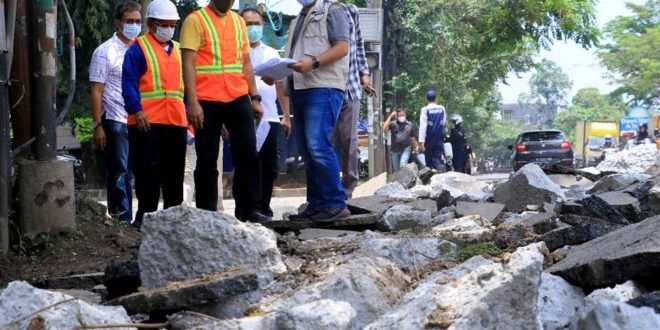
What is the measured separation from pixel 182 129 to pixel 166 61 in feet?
1.74

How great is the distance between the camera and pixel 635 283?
392cm

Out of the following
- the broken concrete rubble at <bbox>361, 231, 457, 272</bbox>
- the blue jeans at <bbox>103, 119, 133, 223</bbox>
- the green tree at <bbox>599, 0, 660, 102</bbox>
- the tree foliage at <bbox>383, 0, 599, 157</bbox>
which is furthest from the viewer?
the green tree at <bbox>599, 0, 660, 102</bbox>

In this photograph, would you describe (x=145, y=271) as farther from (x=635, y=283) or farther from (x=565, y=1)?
(x=565, y=1)

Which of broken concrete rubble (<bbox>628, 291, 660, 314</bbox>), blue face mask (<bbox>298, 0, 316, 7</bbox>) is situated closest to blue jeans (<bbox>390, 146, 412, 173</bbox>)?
blue face mask (<bbox>298, 0, 316, 7</bbox>)

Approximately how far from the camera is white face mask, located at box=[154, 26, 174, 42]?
25.9ft

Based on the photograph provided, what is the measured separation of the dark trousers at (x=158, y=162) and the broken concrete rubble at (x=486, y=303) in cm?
442

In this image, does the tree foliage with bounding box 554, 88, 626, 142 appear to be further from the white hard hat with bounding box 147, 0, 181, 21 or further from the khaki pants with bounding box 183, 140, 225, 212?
the white hard hat with bounding box 147, 0, 181, 21

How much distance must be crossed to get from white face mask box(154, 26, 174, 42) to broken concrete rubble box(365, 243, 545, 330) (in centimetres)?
480

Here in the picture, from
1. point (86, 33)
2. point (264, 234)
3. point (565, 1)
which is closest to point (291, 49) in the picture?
point (264, 234)

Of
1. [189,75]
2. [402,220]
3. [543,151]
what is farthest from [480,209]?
[543,151]

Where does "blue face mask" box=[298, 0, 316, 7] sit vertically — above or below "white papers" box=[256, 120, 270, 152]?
above

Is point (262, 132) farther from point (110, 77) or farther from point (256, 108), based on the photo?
point (110, 77)

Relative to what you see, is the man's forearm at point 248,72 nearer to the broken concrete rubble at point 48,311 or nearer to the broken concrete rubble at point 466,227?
the broken concrete rubble at point 466,227

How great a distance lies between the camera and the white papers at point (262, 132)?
8.73m
